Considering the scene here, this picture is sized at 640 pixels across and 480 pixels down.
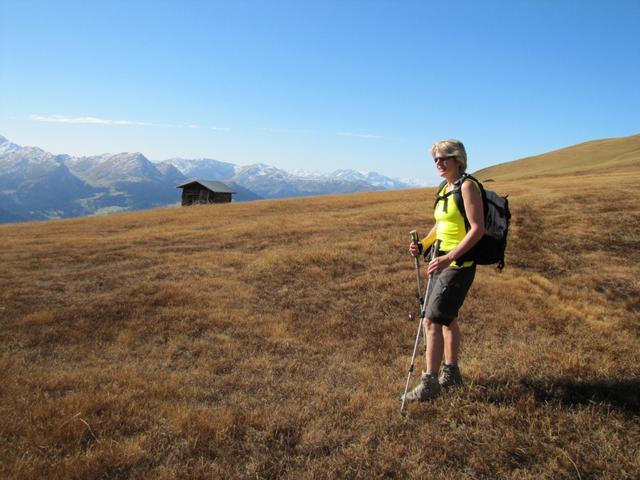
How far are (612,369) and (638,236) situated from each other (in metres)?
13.3

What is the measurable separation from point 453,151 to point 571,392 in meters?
3.79

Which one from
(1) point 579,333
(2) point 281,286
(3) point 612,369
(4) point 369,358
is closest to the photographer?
(3) point 612,369

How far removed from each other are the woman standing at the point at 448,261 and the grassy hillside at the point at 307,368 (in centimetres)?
57

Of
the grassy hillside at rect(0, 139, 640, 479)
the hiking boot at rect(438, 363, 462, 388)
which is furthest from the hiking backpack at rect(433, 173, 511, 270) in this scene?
the grassy hillside at rect(0, 139, 640, 479)

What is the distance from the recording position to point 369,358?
25.2 feet

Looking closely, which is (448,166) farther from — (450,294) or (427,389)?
(427,389)

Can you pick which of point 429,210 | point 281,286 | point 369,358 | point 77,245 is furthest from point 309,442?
point 429,210

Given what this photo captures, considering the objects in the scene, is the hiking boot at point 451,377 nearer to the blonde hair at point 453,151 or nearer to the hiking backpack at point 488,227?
the hiking backpack at point 488,227

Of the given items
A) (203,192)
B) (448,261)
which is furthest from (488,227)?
(203,192)

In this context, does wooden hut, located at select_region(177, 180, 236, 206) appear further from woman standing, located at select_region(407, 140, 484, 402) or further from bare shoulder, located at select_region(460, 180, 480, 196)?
bare shoulder, located at select_region(460, 180, 480, 196)

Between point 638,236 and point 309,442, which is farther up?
point 638,236

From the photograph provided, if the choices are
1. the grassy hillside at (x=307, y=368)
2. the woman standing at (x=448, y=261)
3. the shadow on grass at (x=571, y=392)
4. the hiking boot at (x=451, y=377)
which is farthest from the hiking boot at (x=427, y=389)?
the shadow on grass at (x=571, y=392)

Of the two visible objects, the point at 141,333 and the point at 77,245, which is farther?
the point at 77,245

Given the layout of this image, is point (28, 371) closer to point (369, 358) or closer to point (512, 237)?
point (369, 358)
